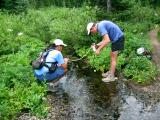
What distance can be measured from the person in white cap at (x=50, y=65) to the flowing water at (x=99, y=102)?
50 centimetres

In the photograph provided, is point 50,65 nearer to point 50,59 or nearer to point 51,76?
point 50,59

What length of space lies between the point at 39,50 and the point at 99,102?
14.7ft

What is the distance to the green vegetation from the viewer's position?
8492 mm

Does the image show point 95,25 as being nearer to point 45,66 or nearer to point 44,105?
point 45,66

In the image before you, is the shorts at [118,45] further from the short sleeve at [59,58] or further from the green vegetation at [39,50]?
the short sleeve at [59,58]

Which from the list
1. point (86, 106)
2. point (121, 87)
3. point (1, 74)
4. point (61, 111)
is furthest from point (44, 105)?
point (121, 87)

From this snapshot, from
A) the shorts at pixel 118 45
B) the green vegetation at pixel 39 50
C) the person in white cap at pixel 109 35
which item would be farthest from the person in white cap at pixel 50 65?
the shorts at pixel 118 45

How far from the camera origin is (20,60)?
10.8 m

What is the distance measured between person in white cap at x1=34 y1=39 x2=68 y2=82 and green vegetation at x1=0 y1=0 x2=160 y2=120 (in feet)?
0.85

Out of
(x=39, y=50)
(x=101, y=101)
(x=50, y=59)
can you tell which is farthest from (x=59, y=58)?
(x=39, y=50)

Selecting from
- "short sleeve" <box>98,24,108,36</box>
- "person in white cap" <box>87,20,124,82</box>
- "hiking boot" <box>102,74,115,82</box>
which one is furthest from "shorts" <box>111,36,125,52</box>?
"hiking boot" <box>102,74,115,82</box>

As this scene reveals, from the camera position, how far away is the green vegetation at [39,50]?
27.9 ft

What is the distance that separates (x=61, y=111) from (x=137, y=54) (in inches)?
191

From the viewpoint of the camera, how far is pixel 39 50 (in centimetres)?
1263
